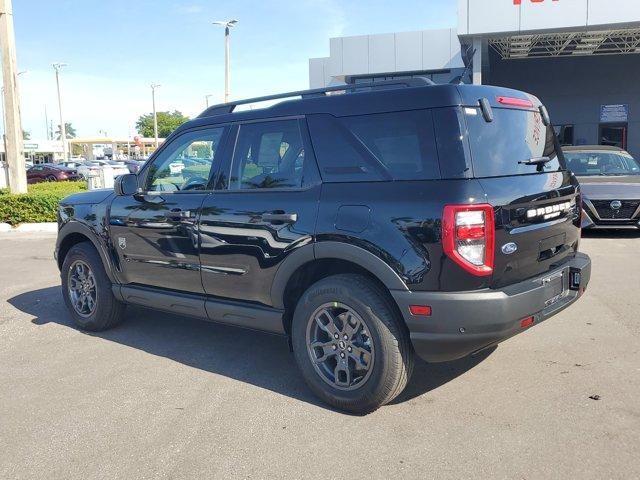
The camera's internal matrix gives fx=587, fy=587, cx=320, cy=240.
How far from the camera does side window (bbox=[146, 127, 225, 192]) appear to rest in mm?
4508

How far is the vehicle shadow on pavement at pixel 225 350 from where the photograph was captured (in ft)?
13.6

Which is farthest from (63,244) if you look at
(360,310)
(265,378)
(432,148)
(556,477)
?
(556,477)

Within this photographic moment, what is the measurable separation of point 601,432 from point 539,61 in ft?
94.5

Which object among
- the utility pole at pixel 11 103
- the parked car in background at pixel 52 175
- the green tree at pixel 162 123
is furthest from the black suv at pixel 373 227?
the green tree at pixel 162 123

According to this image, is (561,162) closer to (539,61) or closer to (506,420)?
(506,420)

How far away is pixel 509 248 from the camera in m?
3.31

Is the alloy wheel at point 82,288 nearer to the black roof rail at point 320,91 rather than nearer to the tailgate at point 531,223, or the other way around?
the black roof rail at point 320,91

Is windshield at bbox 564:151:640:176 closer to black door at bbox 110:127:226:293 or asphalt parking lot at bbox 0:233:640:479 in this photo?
asphalt parking lot at bbox 0:233:640:479

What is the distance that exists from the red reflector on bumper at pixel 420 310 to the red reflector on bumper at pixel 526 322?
0.57 metres

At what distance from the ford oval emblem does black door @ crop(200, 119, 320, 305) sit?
3.79ft

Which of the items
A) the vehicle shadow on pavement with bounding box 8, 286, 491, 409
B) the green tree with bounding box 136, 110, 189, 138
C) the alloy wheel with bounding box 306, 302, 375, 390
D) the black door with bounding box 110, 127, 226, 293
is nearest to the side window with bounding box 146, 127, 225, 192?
the black door with bounding box 110, 127, 226, 293

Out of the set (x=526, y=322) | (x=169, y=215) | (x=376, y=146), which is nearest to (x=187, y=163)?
(x=169, y=215)

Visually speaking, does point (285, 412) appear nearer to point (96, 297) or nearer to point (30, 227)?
point (96, 297)

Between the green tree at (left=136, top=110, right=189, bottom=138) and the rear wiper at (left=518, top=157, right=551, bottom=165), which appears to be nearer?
the rear wiper at (left=518, top=157, right=551, bottom=165)
